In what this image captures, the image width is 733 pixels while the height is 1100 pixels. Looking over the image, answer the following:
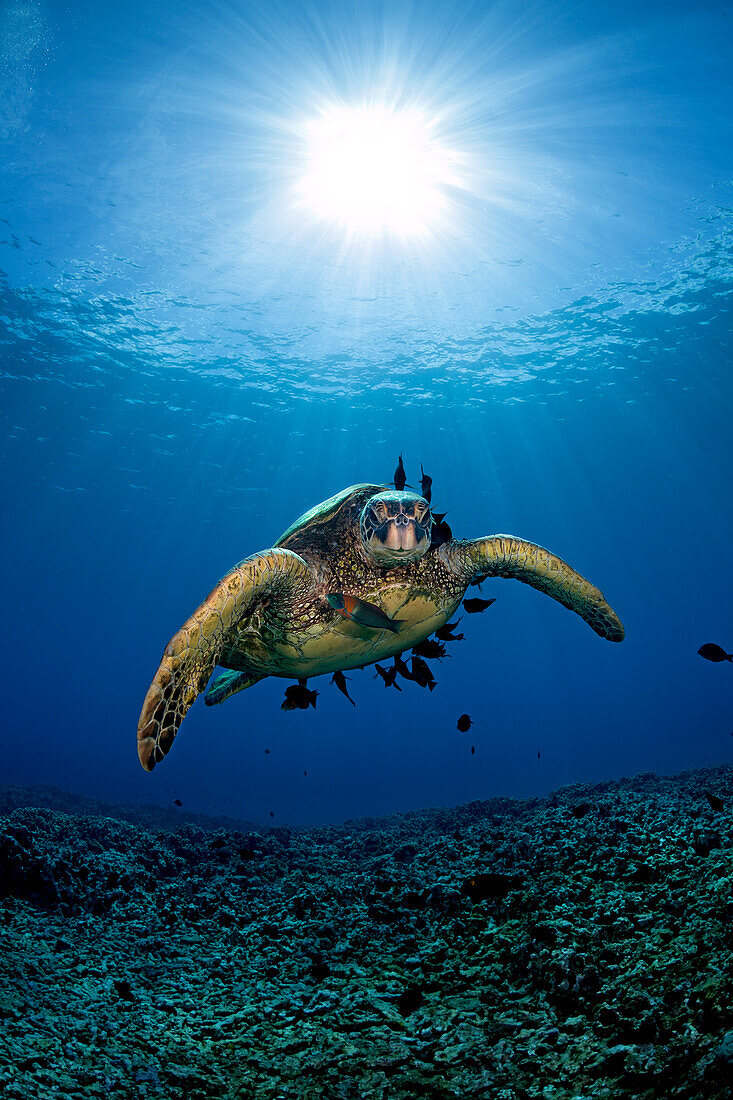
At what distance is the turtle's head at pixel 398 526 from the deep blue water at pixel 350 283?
13526 millimetres

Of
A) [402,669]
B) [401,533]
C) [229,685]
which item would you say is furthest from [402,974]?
[229,685]

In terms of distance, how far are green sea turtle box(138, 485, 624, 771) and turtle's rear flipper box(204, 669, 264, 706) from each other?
633 millimetres

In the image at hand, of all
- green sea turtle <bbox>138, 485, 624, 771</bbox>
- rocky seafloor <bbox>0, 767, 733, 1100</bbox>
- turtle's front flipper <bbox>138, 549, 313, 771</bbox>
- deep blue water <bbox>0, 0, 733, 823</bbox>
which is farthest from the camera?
deep blue water <bbox>0, 0, 733, 823</bbox>

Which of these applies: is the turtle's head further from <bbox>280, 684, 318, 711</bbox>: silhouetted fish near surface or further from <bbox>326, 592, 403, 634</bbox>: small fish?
<bbox>280, 684, 318, 711</bbox>: silhouetted fish near surface

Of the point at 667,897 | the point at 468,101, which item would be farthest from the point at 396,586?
the point at 468,101

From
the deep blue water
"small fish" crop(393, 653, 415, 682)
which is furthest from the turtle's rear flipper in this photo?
the deep blue water

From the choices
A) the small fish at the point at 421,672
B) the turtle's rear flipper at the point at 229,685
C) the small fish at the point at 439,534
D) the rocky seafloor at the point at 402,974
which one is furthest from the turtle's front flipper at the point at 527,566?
the turtle's rear flipper at the point at 229,685

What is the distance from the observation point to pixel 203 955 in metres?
2.63

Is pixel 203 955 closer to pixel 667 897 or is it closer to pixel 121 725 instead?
pixel 667 897

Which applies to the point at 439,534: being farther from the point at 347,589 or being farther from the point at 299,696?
the point at 299,696

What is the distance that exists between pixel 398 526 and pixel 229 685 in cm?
335

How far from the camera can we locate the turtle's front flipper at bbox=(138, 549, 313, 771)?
8.15ft

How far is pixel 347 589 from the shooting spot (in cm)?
393

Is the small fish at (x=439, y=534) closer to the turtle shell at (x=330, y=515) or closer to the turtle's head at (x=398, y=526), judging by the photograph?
the turtle's head at (x=398, y=526)
